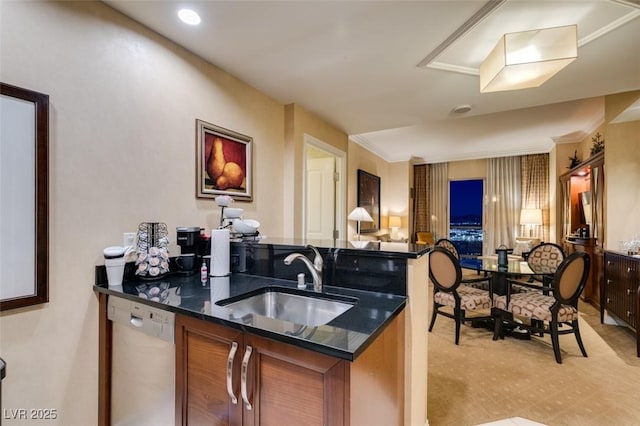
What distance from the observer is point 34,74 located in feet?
4.35

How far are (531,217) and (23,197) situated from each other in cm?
684

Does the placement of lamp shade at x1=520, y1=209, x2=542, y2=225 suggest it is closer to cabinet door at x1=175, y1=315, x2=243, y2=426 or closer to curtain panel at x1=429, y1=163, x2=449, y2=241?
curtain panel at x1=429, y1=163, x2=449, y2=241

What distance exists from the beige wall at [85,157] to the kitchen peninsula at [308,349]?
0.13m

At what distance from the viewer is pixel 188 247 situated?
75.1 inches

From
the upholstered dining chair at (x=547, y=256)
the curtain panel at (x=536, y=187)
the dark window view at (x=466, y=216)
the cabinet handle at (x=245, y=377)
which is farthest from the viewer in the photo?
the dark window view at (x=466, y=216)

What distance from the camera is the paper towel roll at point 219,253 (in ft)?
5.93

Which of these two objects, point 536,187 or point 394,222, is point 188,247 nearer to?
point 394,222

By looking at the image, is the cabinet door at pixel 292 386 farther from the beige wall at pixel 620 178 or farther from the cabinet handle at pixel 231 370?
the beige wall at pixel 620 178

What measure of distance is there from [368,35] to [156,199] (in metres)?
1.73

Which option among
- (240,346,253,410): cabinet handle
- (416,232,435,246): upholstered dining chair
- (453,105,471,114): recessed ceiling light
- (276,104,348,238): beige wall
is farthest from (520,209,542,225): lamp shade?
(240,346,253,410): cabinet handle

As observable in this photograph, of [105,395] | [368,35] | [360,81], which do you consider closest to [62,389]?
[105,395]

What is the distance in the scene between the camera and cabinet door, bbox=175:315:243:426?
1066mm

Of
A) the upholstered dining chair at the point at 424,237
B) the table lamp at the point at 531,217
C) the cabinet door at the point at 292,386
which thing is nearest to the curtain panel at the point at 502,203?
the table lamp at the point at 531,217

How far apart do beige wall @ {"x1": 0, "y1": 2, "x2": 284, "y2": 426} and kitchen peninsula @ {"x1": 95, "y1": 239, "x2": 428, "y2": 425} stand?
0.44ft
